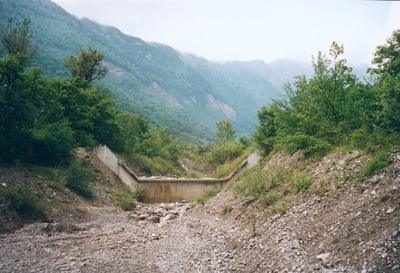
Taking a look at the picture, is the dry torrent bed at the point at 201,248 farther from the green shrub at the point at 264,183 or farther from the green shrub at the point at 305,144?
the green shrub at the point at 305,144

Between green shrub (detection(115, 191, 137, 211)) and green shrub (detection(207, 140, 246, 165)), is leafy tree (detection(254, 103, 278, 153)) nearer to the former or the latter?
green shrub (detection(115, 191, 137, 211))

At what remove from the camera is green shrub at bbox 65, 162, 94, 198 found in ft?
75.7

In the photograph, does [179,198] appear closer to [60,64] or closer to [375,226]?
[375,226]

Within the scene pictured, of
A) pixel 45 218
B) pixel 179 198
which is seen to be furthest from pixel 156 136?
pixel 45 218

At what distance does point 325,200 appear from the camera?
12.7 metres

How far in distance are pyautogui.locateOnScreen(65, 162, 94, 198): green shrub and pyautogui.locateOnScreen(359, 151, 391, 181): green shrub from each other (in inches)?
639

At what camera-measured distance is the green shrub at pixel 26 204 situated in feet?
54.5

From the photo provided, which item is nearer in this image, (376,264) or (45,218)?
(376,264)

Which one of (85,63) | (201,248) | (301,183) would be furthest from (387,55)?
(85,63)

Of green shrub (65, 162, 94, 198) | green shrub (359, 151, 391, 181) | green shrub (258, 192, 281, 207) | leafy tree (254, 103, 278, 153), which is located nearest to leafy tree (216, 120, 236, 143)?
leafy tree (254, 103, 278, 153)

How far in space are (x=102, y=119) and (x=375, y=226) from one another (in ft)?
92.0

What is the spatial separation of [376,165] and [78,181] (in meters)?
17.1

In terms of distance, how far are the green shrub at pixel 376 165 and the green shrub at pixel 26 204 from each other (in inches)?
511

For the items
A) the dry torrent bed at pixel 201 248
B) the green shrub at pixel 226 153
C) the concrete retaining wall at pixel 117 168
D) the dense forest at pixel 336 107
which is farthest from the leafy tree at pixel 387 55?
the green shrub at pixel 226 153
